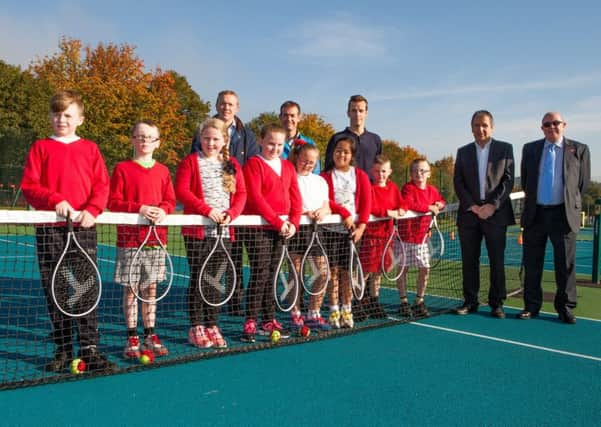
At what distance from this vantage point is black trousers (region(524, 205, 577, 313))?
6.10 meters

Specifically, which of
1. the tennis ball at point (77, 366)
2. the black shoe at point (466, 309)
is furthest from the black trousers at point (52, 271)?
the black shoe at point (466, 309)

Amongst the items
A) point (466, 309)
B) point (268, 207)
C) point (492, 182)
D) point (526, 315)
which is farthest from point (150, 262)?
point (526, 315)

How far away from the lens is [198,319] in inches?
192

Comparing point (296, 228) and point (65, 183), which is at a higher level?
point (65, 183)

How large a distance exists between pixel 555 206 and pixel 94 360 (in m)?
5.01

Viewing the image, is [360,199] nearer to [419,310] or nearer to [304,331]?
[304,331]

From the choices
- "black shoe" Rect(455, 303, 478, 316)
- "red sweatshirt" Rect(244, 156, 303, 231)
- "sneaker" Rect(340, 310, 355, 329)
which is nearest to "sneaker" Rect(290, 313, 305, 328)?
"sneaker" Rect(340, 310, 355, 329)

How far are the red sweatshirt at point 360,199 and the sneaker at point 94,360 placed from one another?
251cm

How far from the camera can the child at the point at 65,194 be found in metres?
3.93

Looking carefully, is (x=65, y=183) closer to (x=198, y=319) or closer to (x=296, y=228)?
(x=198, y=319)

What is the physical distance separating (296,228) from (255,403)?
1903 millimetres

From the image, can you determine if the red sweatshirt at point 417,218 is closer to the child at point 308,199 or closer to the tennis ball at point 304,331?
the child at point 308,199

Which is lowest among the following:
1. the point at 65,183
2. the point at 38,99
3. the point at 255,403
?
the point at 255,403

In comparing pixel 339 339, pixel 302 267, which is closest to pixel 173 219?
pixel 302 267
